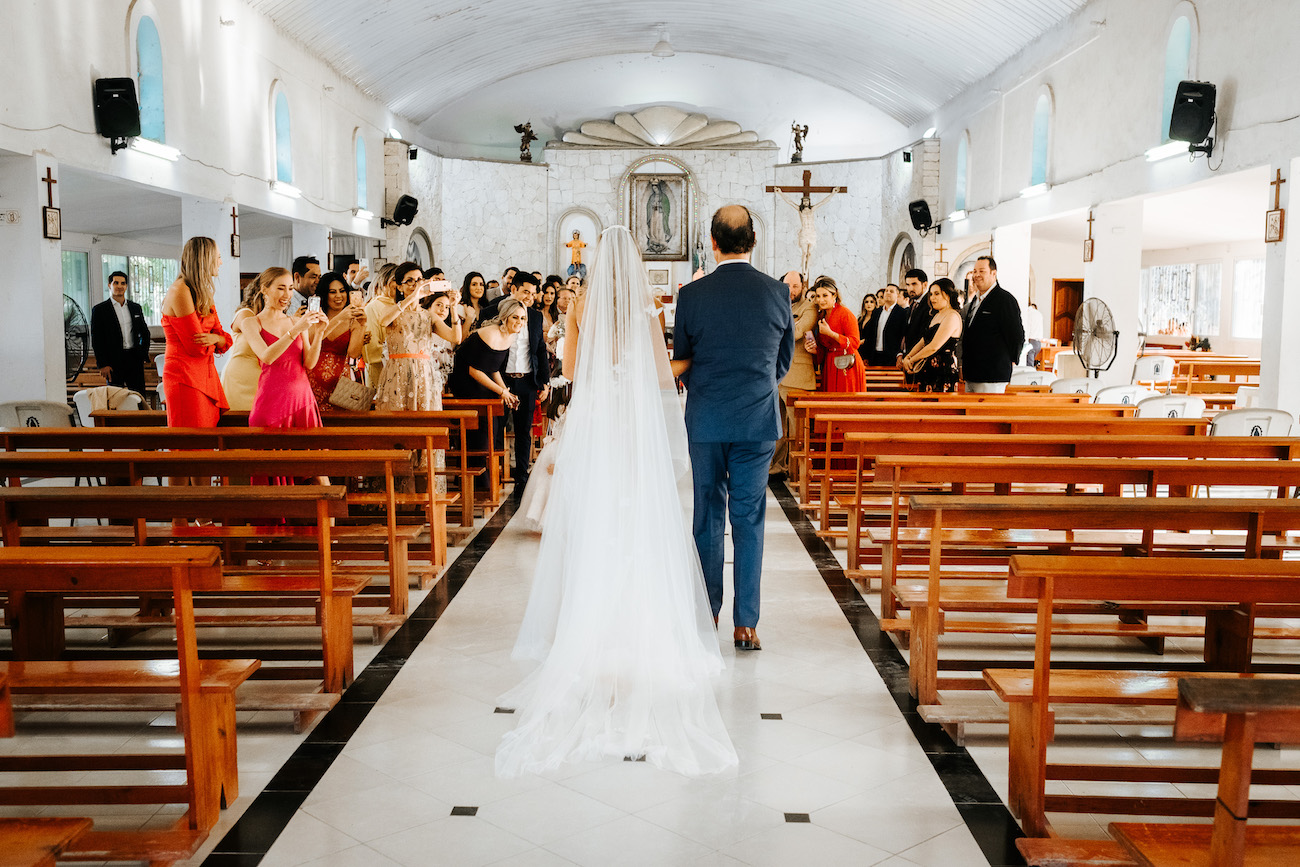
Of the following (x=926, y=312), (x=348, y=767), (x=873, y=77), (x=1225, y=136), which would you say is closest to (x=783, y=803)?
(x=348, y=767)

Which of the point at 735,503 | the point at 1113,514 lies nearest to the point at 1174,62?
the point at 735,503

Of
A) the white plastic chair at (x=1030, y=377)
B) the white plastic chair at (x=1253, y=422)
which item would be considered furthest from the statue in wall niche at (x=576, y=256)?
the white plastic chair at (x=1253, y=422)

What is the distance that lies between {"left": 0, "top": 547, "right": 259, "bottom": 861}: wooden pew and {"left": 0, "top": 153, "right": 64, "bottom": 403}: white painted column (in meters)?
5.22

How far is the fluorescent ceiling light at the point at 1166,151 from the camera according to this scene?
8752mm

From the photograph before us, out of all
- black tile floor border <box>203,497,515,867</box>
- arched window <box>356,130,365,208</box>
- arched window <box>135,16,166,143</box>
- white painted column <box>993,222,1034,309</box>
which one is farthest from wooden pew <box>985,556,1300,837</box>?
arched window <box>356,130,365,208</box>

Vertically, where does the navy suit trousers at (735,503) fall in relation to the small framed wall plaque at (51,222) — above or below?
below

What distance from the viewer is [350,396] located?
20.4ft

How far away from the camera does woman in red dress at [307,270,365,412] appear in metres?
5.97

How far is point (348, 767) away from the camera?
3.14 metres

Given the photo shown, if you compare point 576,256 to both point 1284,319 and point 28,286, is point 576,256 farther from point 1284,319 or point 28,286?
point 1284,319

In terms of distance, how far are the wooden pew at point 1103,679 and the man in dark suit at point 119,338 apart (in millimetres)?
8790

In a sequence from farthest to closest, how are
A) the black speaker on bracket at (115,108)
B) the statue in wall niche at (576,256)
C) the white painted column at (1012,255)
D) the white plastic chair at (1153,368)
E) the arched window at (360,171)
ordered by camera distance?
the statue in wall niche at (576,256), the arched window at (360,171), the white painted column at (1012,255), the white plastic chair at (1153,368), the black speaker on bracket at (115,108)

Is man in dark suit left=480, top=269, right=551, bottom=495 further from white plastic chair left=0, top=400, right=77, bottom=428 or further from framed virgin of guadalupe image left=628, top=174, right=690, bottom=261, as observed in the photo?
framed virgin of guadalupe image left=628, top=174, right=690, bottom=261

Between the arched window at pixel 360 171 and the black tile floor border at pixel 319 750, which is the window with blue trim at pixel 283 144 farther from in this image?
the black tile floor border at pixel 319 750
